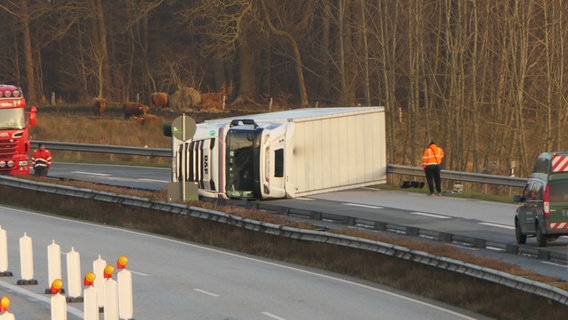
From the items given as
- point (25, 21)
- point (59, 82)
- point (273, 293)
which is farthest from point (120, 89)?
point (273, 293)

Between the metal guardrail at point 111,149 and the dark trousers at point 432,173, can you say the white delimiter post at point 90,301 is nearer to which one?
the dark trousers at point 432,173

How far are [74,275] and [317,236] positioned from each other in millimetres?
6930

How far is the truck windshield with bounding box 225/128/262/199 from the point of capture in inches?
1281

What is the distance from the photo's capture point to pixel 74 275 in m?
17.8

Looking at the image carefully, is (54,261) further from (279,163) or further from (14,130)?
(14,130)

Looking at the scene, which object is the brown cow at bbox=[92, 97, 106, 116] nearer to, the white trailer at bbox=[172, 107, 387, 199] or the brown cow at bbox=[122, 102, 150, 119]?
the brown cow at bbox=[122, 102, 150, 119]

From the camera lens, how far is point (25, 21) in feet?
245

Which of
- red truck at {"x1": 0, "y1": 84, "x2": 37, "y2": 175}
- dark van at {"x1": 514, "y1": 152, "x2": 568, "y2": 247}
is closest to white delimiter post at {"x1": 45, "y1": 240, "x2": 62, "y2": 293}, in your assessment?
dark van at {"x1": 514, "y1": 152, "x2": 568, "y2": 247}

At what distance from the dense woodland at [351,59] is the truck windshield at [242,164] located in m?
10.8

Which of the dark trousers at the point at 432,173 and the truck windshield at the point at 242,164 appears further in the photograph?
the dark trousers at the point at 432,173

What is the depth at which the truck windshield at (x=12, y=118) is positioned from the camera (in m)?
41.2

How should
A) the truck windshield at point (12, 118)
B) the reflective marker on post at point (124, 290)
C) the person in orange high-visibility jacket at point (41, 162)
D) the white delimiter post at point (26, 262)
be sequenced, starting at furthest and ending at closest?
the truck windshield at point (12, 118) < the person in orange high-visibility jacket at point (41, 162) < the white delimiter post at point (26, 262) < the reflective marker on post at point (124, 290)

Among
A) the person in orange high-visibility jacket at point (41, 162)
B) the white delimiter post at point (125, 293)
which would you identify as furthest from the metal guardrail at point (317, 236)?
the white delimiter post at point (125, 293)

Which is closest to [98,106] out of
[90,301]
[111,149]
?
[111,149]
